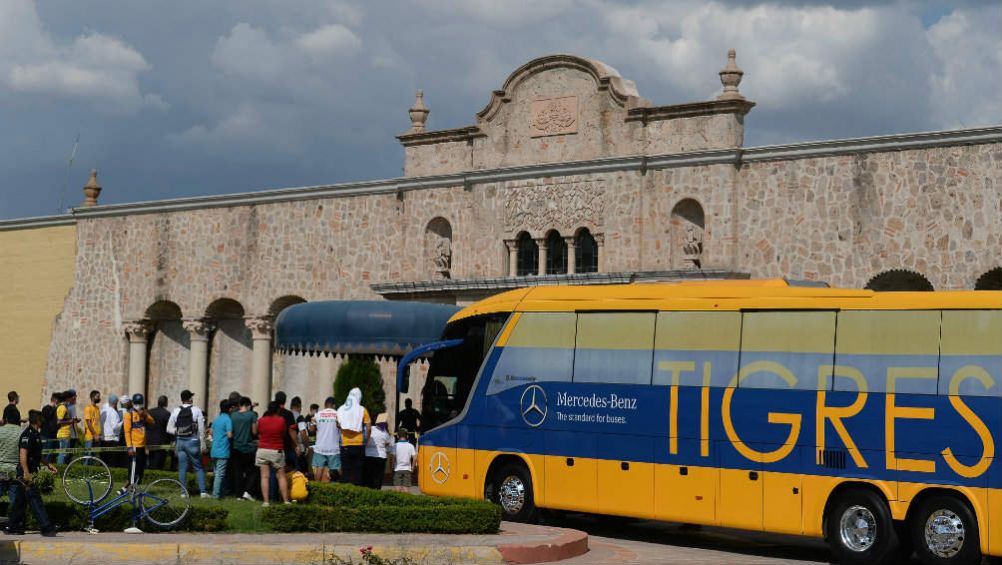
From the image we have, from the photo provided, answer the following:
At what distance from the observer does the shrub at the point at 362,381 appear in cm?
3547

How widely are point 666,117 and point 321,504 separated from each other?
16.2 meters

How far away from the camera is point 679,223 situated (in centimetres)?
3222

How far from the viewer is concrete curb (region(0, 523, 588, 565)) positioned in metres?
15.1

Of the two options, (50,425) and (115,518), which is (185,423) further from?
(115,518)

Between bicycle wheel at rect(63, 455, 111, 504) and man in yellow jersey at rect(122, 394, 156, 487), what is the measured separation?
61cm

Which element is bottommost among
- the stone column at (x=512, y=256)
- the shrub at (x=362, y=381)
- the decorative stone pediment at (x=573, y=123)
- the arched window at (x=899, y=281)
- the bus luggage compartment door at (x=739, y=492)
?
the bus luggage compartment door at (x=739, y=492)

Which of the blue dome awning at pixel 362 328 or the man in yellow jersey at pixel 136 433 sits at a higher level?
the blue dome awning at pixel 362 328

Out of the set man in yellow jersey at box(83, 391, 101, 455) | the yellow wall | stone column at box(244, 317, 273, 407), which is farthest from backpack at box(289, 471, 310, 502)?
the yellow wall

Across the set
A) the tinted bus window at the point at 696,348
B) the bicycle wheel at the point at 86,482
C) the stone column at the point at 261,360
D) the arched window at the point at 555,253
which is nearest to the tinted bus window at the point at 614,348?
the tinted bus window at the point at 696,348

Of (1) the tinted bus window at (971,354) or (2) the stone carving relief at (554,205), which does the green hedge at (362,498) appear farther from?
(2) the stone carving relief at (554,205)

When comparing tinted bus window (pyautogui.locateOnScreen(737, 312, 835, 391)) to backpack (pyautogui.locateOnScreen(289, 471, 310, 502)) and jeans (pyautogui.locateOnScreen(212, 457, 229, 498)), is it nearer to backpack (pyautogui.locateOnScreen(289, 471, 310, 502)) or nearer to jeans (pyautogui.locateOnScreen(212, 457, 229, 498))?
backpack (pyautogui.locateOnScreen(289, 471, 310, 502))

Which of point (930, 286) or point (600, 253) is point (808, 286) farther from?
point (600, 253)

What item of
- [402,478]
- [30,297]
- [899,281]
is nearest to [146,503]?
[402,478]

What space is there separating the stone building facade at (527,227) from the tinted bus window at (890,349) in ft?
38.6
